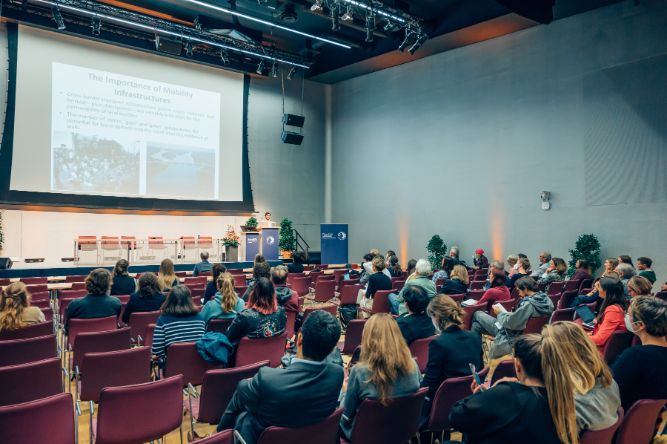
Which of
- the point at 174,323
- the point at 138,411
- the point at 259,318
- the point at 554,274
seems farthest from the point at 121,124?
the point at 138,411

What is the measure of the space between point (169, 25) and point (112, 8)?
1.29 meters

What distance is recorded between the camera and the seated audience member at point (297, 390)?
6.79ft

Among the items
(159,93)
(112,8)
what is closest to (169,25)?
(112,8)

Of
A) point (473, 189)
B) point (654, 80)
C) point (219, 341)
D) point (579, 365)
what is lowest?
point (219, 341)

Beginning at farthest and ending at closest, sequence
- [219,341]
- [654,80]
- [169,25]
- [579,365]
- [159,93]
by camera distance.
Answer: [159,93] < [169,25] < [654,80] < [219,341] < [579,365]

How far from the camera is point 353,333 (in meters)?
4.68

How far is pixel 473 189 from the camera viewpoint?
12844 mm

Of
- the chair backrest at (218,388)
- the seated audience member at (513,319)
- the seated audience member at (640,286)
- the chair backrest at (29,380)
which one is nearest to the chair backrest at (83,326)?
the chair backrest at (29,380)

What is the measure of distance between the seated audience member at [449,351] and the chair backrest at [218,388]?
41.5 inches

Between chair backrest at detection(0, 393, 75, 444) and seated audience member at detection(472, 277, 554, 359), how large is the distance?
336cm

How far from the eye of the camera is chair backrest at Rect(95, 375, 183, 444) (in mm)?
2359

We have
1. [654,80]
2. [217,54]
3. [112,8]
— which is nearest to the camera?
[654,80]

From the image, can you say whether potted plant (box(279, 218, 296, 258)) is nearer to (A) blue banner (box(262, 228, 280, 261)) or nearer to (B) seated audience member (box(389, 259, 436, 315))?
(A) blue banner (box(262, 228, 280, 261))

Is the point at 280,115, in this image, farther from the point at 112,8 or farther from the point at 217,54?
the point at 112,8
